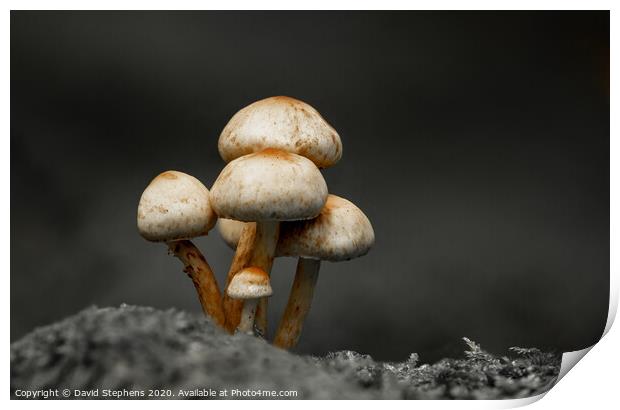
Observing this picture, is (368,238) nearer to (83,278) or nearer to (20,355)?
(83,278)

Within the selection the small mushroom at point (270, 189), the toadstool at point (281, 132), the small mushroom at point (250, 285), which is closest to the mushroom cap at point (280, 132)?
the toadstool at point (281, 132)

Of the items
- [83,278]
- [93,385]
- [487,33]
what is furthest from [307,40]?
[93,385]

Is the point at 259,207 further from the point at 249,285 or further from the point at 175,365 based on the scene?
the point at 175,365

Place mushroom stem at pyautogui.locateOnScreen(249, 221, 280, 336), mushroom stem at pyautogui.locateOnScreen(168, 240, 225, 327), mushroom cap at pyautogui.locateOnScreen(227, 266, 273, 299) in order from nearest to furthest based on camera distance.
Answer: mushroom cap at pyautogui.locateOnScreen(227, 266, 273, 299) → mushroom stem at pyautogui.locateOnScreen(249, 221, 280, 336) → mushroom stem at pyautogui.locateOnScreen(168, 240, 225, 327)

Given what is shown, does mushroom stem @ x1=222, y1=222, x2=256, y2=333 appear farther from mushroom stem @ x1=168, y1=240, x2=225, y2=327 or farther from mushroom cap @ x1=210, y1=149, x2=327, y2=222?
mushroom cap @ x1=210, y1=149, x2=327, y2=222

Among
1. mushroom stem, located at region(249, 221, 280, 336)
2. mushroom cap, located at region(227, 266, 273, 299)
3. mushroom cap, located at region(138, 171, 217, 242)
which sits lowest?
mushroom cap, located at region(227, 266, 273, 299)

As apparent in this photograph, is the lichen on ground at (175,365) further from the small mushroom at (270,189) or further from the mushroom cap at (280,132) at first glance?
the mushroom cap at (280,132)

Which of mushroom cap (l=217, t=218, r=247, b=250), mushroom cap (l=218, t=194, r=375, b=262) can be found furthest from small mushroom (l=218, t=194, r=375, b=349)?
mushroom cap (l=217, t=218, r=247, b=250)
